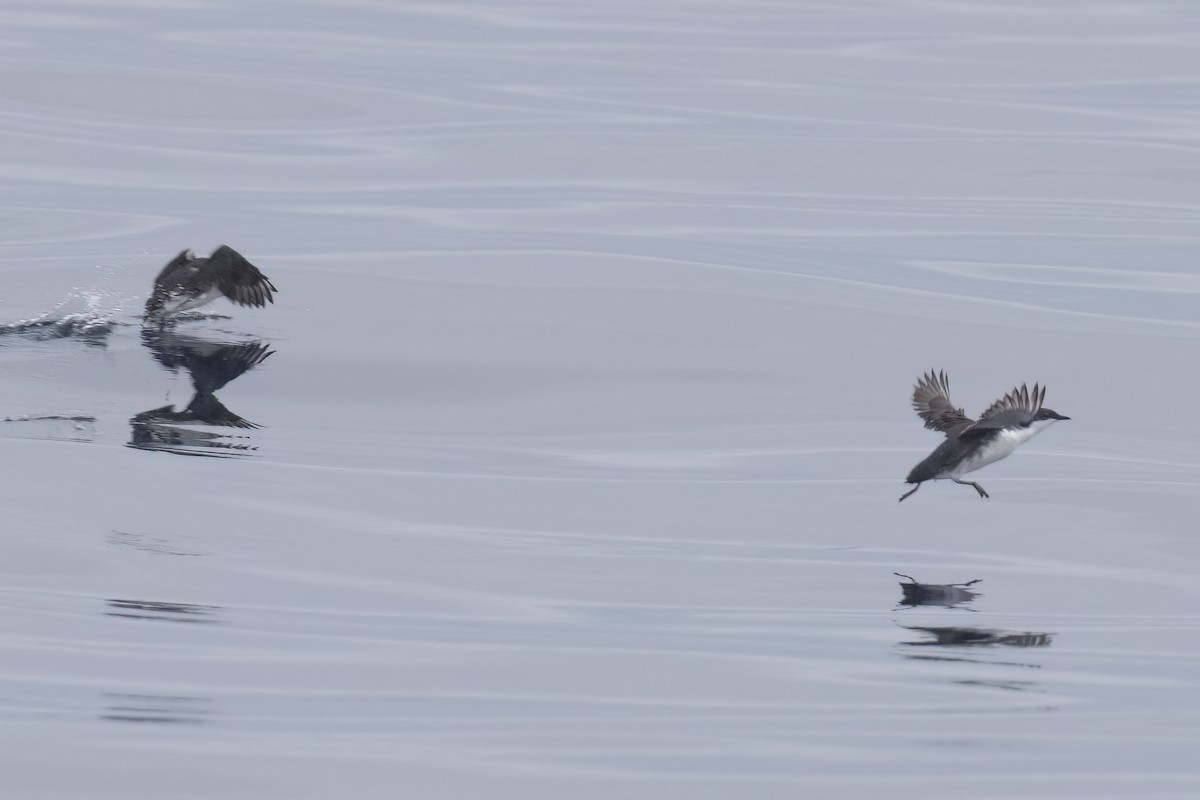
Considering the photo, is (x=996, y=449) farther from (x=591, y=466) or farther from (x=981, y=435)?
(x=591, y=466)

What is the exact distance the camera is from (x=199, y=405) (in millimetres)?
10445

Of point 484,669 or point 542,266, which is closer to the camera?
point 484,669

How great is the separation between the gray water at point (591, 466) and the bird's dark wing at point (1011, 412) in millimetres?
442

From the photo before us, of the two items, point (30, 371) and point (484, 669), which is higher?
point (30, 371)

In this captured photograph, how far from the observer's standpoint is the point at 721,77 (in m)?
29.5

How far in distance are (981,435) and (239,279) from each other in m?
5.66

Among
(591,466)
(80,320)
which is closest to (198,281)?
(80,320)

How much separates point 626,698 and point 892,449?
4413mm

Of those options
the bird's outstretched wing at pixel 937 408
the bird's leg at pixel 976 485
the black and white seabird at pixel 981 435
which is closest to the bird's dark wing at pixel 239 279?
the bird's outstretched wing at pixel 937 408

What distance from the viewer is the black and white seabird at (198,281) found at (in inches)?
490

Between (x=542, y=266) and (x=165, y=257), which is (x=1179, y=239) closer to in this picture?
(x=542, y=266)

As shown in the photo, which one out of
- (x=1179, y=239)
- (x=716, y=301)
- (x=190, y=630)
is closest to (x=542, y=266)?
(x=716, y=301)

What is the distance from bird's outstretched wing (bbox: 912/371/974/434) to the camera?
9.76 meters

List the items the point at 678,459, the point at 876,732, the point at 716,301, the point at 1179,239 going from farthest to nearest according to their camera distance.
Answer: the point at 1179,239, the point at 716,301, the point at 678,459, the point at 876,732
